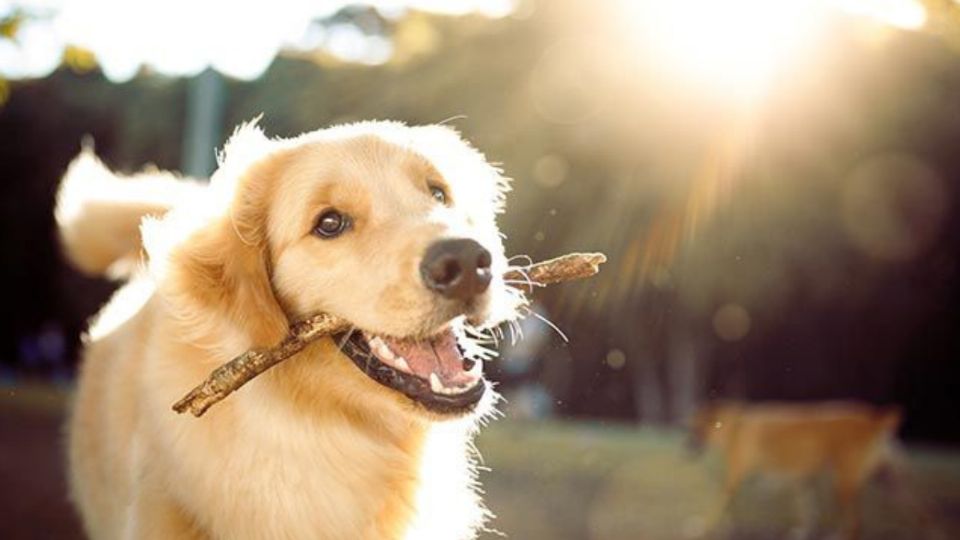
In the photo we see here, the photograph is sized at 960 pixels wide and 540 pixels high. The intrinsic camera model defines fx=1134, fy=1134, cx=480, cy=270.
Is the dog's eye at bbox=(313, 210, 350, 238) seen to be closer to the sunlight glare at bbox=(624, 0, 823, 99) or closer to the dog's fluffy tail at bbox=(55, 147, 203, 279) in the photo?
the dog's fluffy tail at bbox=(55, 147, 203, 279)

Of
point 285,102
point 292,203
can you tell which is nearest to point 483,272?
point 292,203

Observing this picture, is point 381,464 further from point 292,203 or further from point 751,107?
point 751,107

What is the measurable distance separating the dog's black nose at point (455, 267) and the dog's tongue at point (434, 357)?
0.62 ft

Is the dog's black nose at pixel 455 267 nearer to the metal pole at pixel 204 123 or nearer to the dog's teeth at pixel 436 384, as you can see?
the dog's teeth at pixel 436 384

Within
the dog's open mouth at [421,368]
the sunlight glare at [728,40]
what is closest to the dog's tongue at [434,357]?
the dog's open mouth at [421,368]

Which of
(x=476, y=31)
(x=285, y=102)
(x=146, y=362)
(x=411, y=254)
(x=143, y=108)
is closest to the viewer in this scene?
(x=411, y=254)

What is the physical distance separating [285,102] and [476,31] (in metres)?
2.63

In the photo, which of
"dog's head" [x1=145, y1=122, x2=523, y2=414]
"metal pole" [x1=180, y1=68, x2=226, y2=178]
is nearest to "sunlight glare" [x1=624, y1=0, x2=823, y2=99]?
"metal pole" [x1=180, y1=68, x2=226, y2=178]

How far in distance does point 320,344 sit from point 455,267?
507 mm

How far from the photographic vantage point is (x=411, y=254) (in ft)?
9.62

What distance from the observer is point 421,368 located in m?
3.08

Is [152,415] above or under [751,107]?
under

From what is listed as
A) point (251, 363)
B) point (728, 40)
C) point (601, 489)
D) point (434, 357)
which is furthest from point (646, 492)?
point (251, 363)

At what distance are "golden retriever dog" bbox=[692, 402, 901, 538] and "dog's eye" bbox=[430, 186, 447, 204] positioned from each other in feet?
20.0
